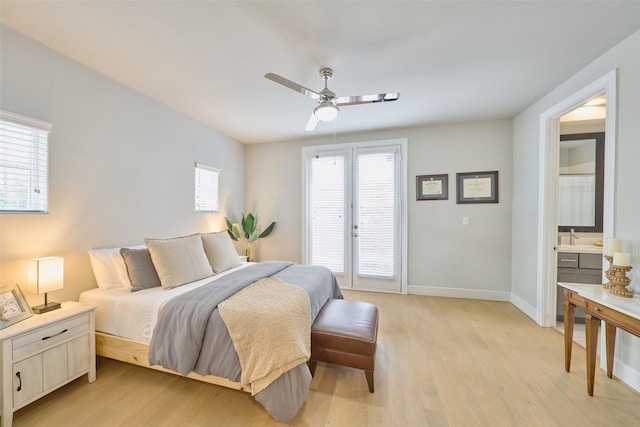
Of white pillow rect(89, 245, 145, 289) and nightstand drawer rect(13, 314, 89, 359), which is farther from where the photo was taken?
white pillow rect(89, 245, 145, 289)

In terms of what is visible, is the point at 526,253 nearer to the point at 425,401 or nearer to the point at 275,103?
the point at 425,401

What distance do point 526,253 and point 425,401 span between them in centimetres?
249

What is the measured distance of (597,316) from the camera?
1736 millimetres

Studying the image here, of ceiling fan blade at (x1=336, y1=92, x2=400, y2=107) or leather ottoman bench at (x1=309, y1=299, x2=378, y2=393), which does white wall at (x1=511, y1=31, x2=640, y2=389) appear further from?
leather ottoman bench at (x1=309, y1=299, x2=378, y2=393)

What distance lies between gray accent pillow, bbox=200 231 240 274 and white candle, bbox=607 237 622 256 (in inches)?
135

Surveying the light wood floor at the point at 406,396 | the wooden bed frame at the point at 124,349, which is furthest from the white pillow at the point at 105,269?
A: the light wood floor at the point at 406,396

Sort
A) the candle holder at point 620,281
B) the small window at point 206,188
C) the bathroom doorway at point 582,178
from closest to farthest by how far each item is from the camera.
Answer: the candle holder at point 620,281, the bathroom doorway at point 582,178, the small window at point 206,188

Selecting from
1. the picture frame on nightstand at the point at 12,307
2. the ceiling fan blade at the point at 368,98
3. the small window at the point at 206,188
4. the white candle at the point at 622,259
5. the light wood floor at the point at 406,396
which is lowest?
the light wood floor at the point at 406,396

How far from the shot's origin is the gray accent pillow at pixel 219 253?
9.17 feet

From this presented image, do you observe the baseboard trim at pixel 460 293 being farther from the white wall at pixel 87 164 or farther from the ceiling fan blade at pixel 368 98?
the white wall at pixel 87 164

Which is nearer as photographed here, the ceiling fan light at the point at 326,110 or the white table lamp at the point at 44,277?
the white table lamp at the point at 44,277

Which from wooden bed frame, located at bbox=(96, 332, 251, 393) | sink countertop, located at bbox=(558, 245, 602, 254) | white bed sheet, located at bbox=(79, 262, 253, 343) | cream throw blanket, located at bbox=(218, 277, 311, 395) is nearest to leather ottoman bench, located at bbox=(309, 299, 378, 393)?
cream throw blanket, located at bbox=(218, 277, 311, 395)

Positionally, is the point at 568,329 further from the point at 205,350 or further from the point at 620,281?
the point at 205,350

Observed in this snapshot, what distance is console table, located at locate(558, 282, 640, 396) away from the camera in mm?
1510
